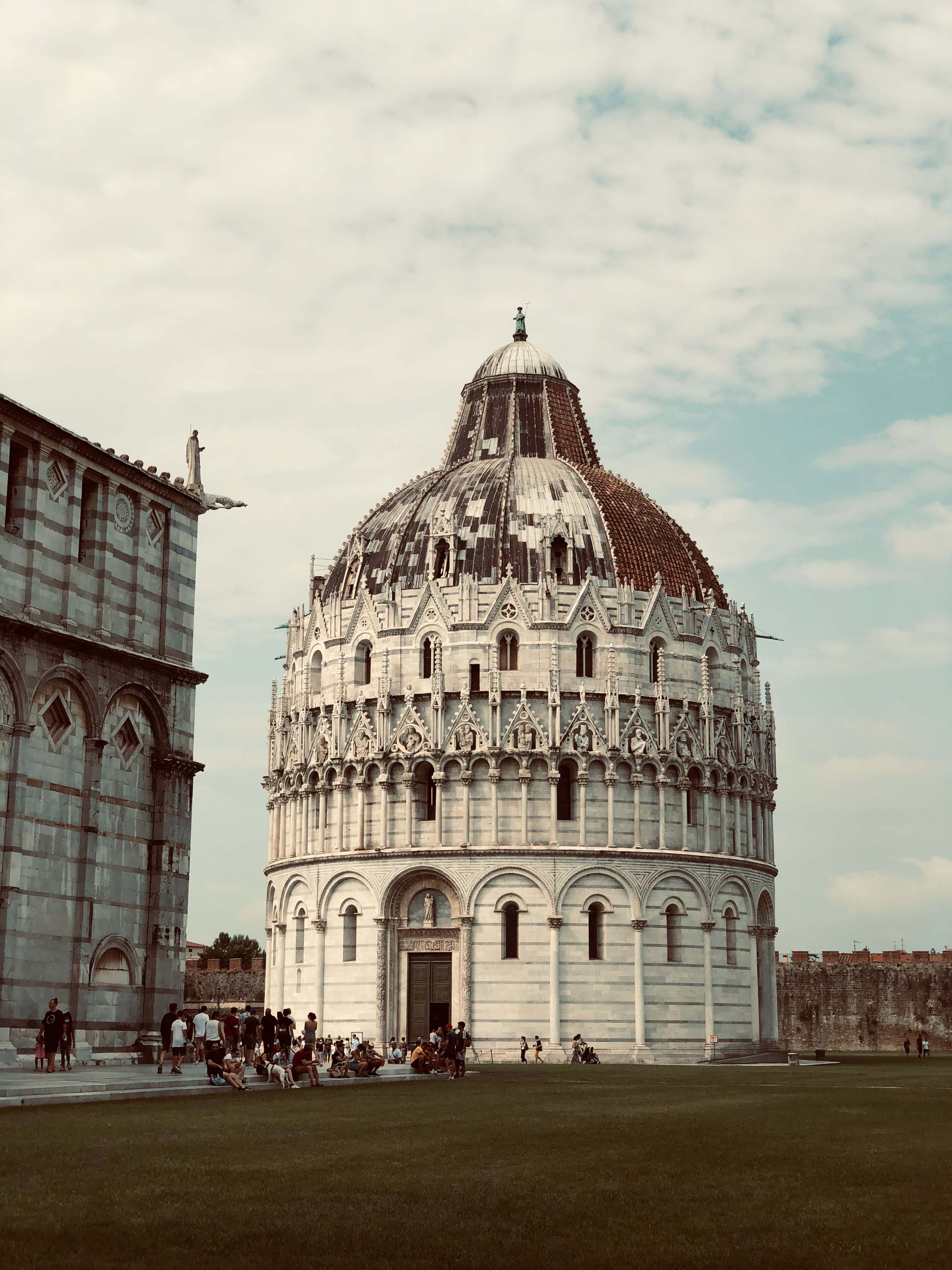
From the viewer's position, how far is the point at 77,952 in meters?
34.7

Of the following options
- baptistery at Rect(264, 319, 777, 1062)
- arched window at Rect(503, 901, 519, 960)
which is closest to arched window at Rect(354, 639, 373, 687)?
baptistery at Rect(264, 319, 777, 1062)

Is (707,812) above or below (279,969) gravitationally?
above

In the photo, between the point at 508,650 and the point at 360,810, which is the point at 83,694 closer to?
the point at 360,810

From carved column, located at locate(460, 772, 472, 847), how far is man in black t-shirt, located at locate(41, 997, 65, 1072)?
37.4 meters

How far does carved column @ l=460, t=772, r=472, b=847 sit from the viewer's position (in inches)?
2702

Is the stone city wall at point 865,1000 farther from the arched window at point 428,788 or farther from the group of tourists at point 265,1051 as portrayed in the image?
the group of tourists at point 265,1051

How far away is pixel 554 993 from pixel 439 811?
920cm

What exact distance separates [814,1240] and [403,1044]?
181 feet

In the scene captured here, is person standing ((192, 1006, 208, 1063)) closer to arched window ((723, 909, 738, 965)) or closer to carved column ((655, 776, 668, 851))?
carved column ((655, 776, 668, 851))

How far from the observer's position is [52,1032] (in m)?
31.5

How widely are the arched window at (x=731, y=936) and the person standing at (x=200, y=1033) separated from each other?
35996 millimetres

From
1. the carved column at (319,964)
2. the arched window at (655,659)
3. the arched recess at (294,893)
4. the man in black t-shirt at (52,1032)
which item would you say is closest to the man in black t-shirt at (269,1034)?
the man in black t-shirt at (52,1032)

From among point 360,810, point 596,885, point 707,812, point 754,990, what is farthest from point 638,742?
point 754,990

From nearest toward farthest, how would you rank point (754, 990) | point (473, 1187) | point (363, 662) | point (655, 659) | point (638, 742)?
point (473, 1187) → point (638, 742) → point (655, 659) → point (754, 990) → point (363, 662)
